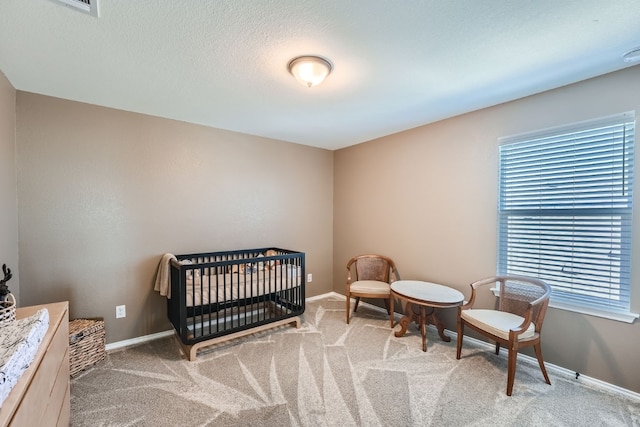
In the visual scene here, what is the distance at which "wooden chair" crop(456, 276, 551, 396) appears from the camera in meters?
1.94

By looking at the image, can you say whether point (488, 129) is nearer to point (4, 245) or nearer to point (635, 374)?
point (635, 374)

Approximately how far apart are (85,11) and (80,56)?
0.54m

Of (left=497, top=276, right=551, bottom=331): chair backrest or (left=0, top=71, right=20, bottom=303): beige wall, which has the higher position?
(left=0, top=71, right=20, bottom=303): beige wall

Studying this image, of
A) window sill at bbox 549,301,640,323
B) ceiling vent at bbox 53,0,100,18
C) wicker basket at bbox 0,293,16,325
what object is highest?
ceiling vent at bbox 53,0,100,18

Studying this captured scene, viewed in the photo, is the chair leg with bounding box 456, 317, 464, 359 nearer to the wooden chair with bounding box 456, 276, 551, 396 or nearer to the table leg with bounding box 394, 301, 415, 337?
the wooden chair with bounding box 456, 276, 551, 396

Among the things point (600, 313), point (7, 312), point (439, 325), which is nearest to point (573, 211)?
point (600, 313)

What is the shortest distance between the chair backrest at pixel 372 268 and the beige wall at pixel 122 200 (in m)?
1.27

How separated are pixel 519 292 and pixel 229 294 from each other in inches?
103

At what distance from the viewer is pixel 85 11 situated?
4.47 ft

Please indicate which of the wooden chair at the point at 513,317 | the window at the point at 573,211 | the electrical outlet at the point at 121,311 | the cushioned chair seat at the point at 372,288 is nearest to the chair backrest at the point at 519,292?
the wooden chair at the point at 513,317

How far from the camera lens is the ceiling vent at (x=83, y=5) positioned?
1292 mm

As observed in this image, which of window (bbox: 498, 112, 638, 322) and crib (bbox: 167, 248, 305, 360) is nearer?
window (bbox: 498, 112, 638, 322)

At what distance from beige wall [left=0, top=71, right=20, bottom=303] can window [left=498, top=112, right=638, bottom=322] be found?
3.99 m

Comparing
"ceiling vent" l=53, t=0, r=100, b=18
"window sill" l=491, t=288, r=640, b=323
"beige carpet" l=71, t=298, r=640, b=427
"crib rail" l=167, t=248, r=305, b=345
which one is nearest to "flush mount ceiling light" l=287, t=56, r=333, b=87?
"ceiling vent" l=53, t=0, r=100, b=18
